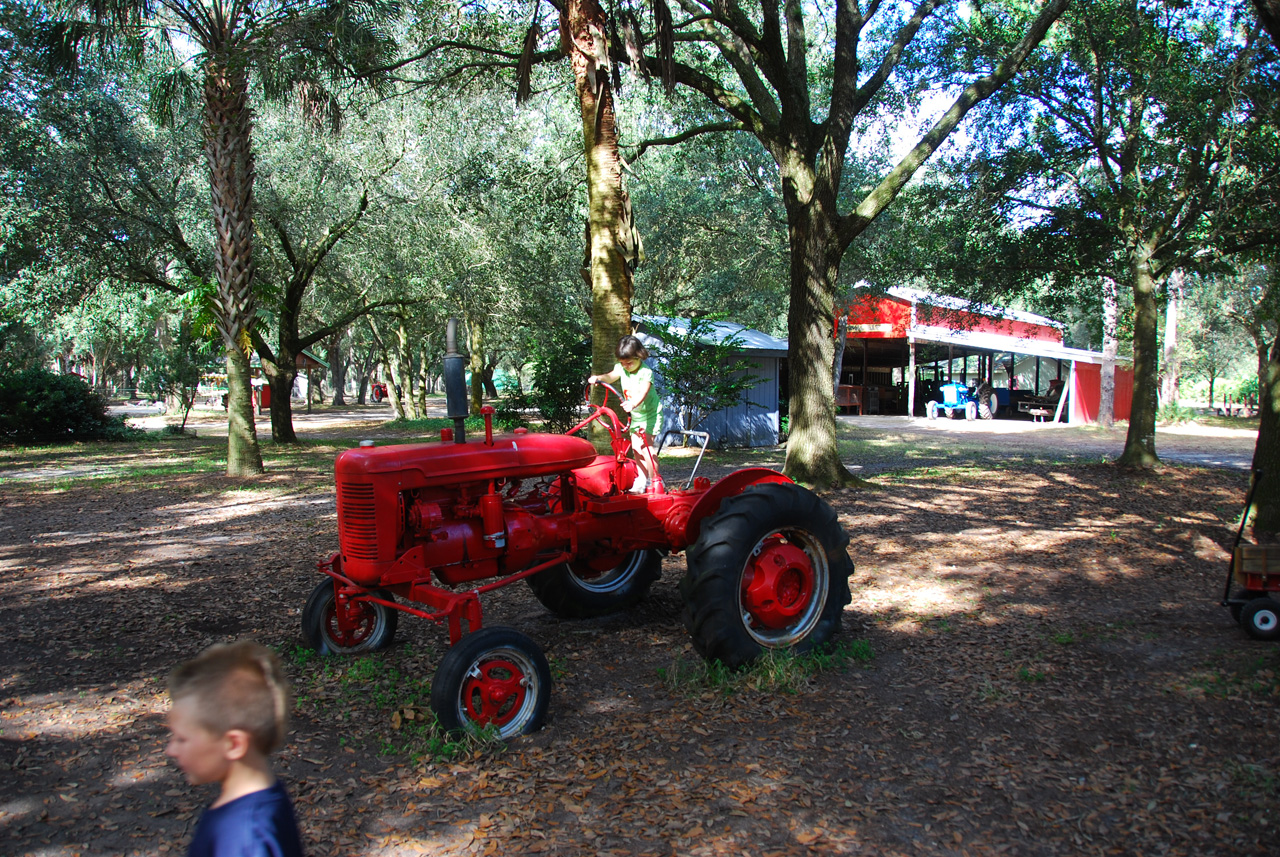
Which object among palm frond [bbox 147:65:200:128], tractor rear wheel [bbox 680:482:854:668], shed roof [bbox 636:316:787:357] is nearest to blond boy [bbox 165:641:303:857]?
tractor rear wheel [bbox 680:482:854:668]

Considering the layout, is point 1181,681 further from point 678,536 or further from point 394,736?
point 394,736

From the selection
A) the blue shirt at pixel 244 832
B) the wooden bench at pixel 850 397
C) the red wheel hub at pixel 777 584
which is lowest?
the red wheel hub at pixel 777 584

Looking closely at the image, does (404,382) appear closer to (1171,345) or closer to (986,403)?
(986,403)

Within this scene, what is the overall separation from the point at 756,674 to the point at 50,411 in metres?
21.1

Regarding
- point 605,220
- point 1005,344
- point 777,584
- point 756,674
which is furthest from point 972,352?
point 756,674

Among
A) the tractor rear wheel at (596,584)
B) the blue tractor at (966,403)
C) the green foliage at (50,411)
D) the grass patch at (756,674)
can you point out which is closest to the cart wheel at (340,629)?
the tractor rear wheel at (596,584)

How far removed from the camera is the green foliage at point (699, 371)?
16.4 metres

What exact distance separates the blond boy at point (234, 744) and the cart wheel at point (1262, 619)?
5.31 m

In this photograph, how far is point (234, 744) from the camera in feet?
5.70

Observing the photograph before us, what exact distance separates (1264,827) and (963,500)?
7685 millimetres

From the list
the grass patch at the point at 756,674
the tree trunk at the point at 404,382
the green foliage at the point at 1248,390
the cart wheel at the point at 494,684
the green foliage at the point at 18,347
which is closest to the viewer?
the cart wheel at the point at 494,684

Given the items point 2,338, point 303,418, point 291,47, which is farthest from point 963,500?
point 303,418

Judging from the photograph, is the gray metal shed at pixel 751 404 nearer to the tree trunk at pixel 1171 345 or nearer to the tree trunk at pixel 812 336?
the tree trunk at pixel 812 336

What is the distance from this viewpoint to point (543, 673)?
3818mm
